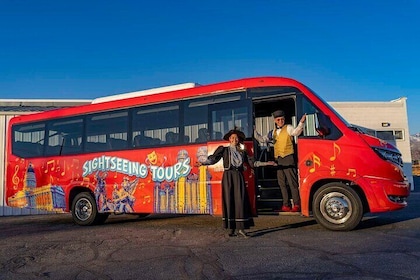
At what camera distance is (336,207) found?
23.3 ft

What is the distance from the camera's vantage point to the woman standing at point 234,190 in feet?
23.1

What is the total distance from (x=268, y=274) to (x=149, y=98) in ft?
18.9

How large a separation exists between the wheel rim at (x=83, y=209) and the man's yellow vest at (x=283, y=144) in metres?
5.33

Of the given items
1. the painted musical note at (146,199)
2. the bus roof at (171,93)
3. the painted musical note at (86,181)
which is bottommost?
the painted musical note at (146,199)

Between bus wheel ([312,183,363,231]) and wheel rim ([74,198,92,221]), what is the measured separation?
5989 mm

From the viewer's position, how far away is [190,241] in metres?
6.91

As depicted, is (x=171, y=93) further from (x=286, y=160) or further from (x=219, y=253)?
(x=219, y=253)

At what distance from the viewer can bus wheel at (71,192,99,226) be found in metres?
9.88

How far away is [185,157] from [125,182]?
6.28 feet

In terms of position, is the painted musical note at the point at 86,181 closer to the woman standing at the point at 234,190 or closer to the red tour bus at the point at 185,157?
the red tour bus at the point at 185,157

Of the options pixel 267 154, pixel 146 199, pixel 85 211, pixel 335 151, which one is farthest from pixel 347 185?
pixel 85 211

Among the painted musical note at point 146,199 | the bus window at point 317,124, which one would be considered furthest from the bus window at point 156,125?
the bus window at point 317,124

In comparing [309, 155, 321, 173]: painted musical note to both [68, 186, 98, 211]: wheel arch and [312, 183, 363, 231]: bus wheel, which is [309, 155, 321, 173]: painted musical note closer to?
[312, 183, 363, 231]: bus wheel

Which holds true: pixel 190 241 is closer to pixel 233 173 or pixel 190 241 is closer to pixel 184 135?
pixel 233 173
